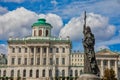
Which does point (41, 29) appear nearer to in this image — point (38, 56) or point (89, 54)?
point (38, 56)

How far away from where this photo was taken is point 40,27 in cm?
12150

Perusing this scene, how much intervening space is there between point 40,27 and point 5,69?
19154mm

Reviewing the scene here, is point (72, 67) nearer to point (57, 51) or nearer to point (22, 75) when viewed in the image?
point (57, 51)

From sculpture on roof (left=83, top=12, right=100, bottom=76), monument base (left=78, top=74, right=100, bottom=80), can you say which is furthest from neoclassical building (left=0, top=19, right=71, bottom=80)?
monument base (left=78, top=74, right=100, bottom=80)

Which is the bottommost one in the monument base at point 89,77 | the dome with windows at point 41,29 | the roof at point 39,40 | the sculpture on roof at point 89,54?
the monument base at point 89,77

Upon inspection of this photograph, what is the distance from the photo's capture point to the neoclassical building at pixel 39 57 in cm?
11800

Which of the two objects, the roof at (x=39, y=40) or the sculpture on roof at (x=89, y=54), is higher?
the roof at (x=39, y=40)

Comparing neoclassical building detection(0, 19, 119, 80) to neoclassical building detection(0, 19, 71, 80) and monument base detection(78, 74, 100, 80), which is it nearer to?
neoclassical building detection(0, 19, 71, 80)

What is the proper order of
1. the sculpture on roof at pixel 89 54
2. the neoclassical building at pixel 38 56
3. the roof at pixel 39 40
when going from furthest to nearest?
1. the roof at pixel 39 40
2. the neoclassical building at pixel 38 56
3. the sculpture on roof at pixel 89 54


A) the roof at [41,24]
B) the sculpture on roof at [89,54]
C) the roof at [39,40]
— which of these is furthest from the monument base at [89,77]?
the roof at [41,24]

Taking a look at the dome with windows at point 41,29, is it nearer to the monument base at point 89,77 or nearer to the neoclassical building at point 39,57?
the neoclassical building at point 39,57

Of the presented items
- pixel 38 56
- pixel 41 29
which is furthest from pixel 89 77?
pixel 41 29

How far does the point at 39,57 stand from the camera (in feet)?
391

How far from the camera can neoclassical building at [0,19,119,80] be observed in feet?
387
